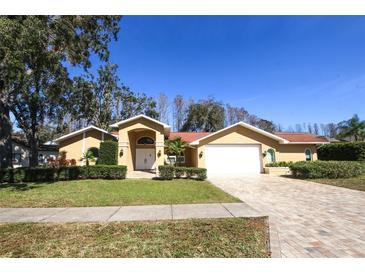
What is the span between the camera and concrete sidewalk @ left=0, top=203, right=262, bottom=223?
6.61m

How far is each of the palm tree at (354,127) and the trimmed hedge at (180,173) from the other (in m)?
28.9

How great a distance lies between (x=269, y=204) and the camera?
859 cm

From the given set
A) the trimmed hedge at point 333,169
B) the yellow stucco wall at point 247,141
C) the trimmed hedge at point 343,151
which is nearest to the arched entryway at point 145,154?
the yellow stucco wall at point 247,141

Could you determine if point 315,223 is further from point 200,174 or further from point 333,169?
point 333,169

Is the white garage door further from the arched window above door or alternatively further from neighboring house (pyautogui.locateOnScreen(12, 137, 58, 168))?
neighboring house (pyautogui.locateOnScreen(12, 137, 58, 168))

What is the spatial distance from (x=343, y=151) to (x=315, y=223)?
20356 millimetres

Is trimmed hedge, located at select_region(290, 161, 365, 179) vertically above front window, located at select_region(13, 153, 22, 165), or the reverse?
front window, located at select_region(13, 153, 22, 165)

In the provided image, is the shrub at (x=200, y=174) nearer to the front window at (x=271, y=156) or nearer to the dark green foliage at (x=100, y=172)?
the dark green foliage at (x=100, y=172)

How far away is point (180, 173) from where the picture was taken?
1655 cm

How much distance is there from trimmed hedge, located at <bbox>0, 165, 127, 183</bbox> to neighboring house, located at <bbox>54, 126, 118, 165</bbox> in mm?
7378

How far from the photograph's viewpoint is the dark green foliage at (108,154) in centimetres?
1969

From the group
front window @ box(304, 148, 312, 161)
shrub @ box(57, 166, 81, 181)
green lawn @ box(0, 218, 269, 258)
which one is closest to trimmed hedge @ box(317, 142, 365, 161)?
front window @ box(304, 148, 312, 161)

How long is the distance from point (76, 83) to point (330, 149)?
1318 inches

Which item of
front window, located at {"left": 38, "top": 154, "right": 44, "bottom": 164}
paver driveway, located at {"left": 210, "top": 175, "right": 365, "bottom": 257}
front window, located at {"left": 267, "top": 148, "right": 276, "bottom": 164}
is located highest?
front window, located at {"left": 38, "top": 154, "right": 44, "bottom": 164}
